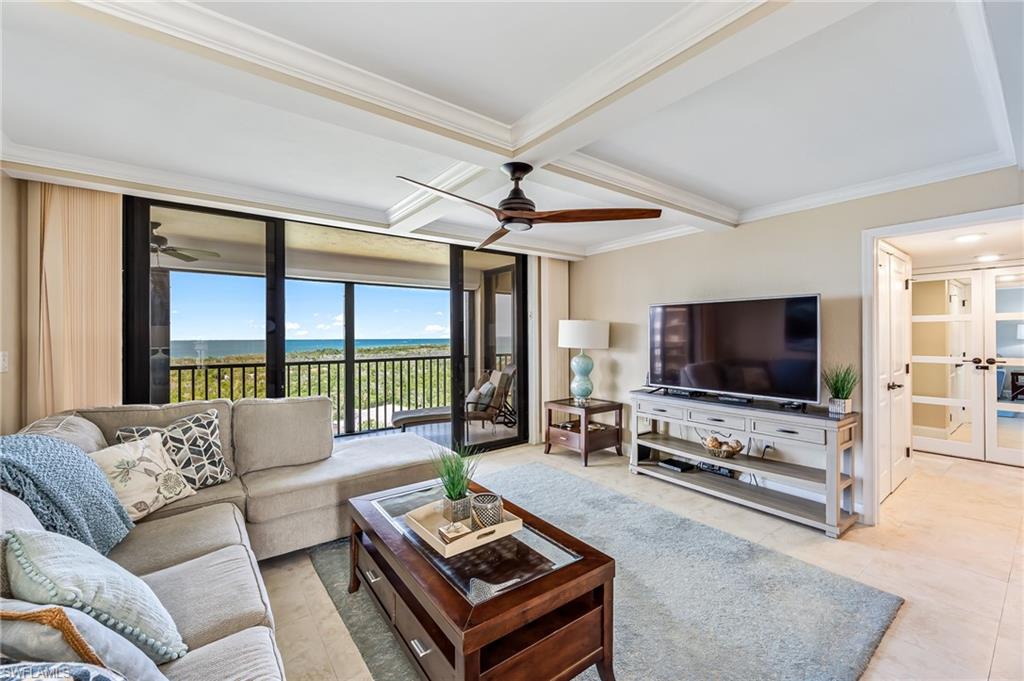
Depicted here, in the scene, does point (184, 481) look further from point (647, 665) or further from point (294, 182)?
point (647, 665)

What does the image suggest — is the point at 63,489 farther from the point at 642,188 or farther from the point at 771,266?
the point at 771,266

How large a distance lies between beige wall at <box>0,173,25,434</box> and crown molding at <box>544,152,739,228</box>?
3.16 m

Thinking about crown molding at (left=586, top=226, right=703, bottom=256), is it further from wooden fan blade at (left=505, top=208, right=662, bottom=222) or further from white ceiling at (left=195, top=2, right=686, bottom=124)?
white ceiling at (left=195, top=2, right=686, bottom=124)

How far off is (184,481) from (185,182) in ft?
6.50

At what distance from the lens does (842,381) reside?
303 cm

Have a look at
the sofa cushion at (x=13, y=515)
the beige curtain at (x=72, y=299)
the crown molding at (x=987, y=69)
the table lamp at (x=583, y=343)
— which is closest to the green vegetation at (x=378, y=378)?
the table lamp at (x=583, y=343)

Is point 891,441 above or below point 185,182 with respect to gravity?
below

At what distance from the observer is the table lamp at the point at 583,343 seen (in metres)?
4.78

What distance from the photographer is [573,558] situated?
1.63m

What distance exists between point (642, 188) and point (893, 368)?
107 inches

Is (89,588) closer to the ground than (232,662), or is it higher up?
higher up

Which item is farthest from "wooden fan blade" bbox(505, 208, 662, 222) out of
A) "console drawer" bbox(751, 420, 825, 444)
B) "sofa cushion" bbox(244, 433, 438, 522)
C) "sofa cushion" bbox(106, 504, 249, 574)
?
"sofa cushion" bbox(106, 504, 249, 574)

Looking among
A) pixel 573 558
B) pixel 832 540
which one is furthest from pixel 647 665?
pixel 832 540

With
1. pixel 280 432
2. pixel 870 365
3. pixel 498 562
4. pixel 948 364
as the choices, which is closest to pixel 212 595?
pixel 498 562
